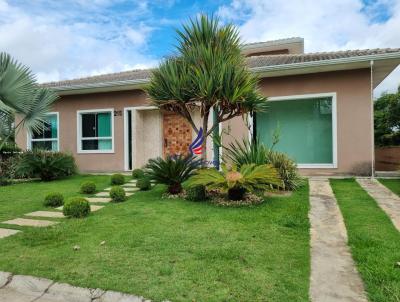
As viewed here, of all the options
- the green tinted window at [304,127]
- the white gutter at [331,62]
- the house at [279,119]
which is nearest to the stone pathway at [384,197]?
the house at [279,119]

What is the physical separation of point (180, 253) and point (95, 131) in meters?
10.5

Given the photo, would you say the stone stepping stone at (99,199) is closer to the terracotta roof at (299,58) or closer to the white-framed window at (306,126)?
the terracotta roof at (299,58)

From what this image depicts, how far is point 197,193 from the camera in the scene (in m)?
6.85

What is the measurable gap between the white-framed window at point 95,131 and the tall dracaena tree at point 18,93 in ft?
10.9

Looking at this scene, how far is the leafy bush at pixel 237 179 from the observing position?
616 cm

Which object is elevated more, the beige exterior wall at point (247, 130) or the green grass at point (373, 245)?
the beige exterior wall at point (247, 130)

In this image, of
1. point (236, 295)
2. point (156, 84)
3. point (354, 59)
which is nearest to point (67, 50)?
point (156, 84)

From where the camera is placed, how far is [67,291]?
3.20 m

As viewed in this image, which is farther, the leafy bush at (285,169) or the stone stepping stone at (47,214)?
the leafy bush at (285,169)

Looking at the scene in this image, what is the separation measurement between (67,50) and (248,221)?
16.7 meters

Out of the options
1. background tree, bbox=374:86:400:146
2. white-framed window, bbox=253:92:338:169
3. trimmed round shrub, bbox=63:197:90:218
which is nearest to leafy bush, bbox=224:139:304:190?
white-framed window, bbox=253:92:338:169

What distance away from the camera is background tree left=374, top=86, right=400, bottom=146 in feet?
62.3

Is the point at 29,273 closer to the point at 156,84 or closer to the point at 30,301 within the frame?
the point at 30,301

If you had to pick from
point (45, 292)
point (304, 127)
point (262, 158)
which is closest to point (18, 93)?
point (262, 158)
